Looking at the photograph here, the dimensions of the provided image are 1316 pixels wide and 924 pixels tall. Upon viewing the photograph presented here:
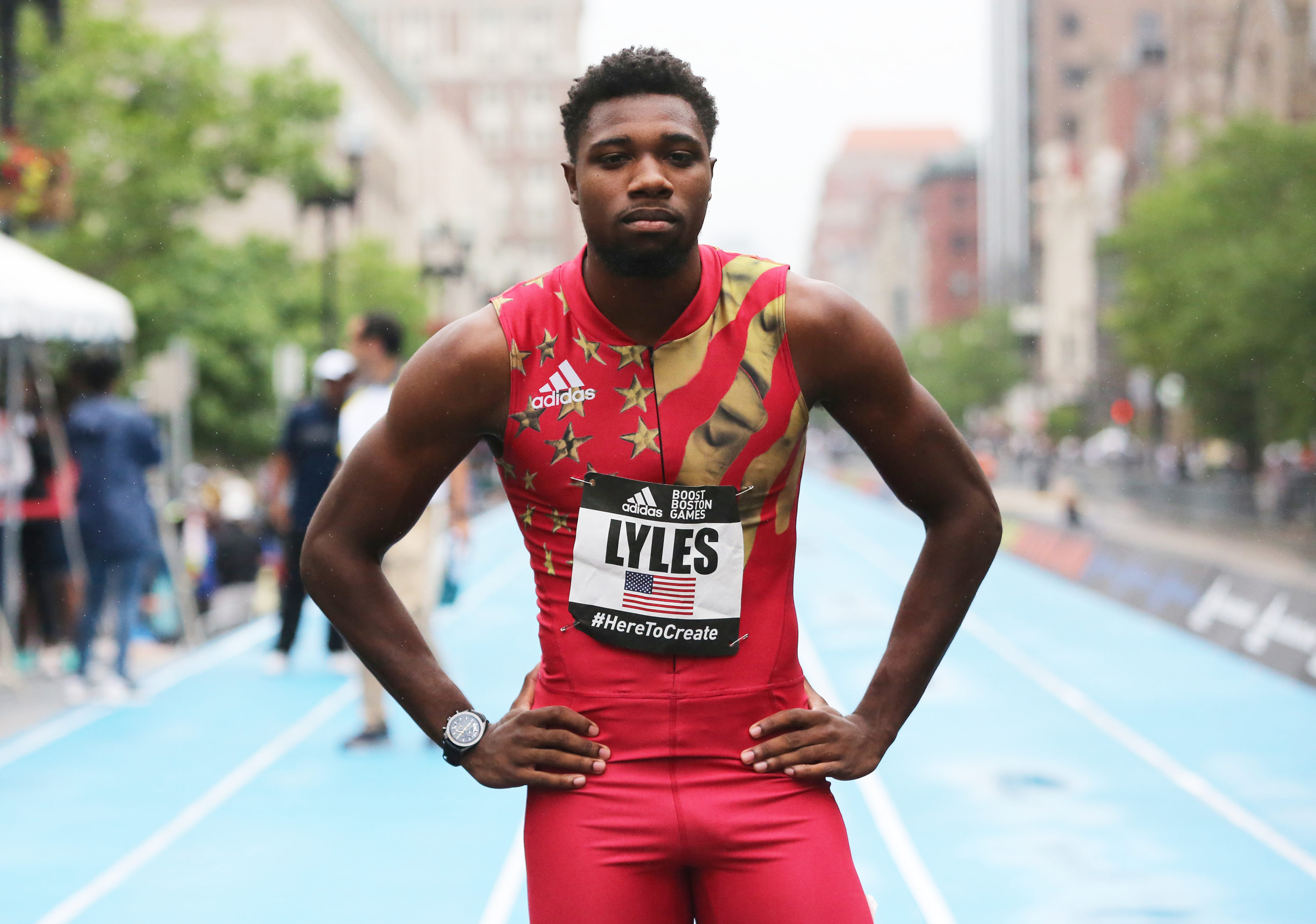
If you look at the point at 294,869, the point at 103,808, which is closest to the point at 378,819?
the point at 294,869

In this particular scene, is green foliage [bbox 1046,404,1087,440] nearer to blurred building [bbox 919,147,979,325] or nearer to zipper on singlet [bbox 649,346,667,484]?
blurred building [bbox 919,147,979,325]

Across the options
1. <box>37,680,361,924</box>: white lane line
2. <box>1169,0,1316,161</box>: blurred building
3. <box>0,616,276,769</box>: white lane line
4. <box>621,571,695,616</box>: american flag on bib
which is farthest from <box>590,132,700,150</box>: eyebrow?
Result: <box>1169,0,1316,161</box>: blurred building

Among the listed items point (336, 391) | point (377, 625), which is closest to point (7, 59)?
point (336, 391)

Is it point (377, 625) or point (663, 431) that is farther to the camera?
point (377, 625)

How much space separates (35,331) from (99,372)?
103 cm

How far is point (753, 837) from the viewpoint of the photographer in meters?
2.57

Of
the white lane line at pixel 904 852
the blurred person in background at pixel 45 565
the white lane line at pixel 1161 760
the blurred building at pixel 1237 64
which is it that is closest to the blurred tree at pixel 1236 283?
the blurred building at pixel 1237 64

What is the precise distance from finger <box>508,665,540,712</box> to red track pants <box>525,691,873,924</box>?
16 centimetres

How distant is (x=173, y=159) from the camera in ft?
91.0

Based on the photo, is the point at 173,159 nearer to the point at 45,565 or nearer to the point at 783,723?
the point at 45,565

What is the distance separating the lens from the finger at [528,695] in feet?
9.07

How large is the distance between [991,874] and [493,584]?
13.1m

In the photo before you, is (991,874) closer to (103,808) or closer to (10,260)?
Answer: (103,808)

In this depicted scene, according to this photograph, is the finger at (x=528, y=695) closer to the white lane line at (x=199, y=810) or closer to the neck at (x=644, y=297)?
the neck at (x=644, y=297)
